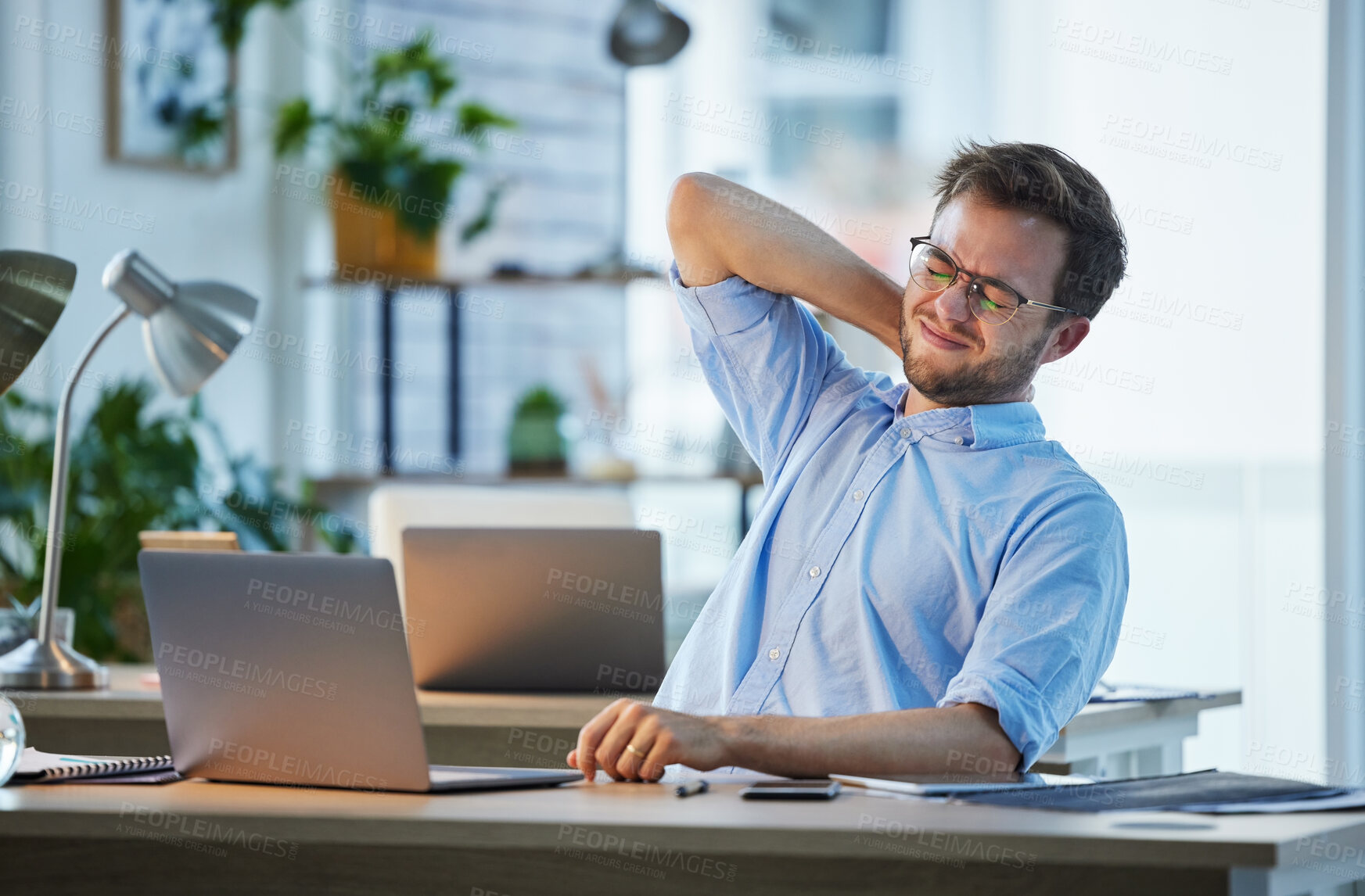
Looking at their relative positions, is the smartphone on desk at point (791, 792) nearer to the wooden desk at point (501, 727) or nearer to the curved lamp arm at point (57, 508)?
the wooden desk at point (501, 727)

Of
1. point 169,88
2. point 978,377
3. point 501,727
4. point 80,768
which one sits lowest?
point 501,727

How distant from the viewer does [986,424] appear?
5.92 ft

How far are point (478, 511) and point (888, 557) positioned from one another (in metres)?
1.03

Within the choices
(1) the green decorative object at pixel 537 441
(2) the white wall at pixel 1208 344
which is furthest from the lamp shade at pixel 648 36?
(1) the green decorative object at pixel 537 441

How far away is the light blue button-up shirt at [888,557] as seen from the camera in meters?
1.56

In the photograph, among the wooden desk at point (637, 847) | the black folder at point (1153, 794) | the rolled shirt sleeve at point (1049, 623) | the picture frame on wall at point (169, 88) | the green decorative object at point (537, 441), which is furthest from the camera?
the green decorative object at point (537, 441)

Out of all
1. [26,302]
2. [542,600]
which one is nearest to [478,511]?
[542,600]

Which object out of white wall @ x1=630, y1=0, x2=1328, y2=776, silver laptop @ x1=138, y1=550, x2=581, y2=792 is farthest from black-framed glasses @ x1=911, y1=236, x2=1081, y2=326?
white wall @ x1=630, y1=0, x2=1328, y2=776

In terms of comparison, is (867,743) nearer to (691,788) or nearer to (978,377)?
(691,788)

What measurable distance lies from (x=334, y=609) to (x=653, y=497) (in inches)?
144

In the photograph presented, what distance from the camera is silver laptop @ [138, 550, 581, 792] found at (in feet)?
4.32

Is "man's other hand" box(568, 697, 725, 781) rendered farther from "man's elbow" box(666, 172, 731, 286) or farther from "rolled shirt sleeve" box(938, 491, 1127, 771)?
"man's elbow" box(666, 172, 731, 286)

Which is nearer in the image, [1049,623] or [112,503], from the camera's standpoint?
[1049,623]

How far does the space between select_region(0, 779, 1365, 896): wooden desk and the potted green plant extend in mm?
3098
